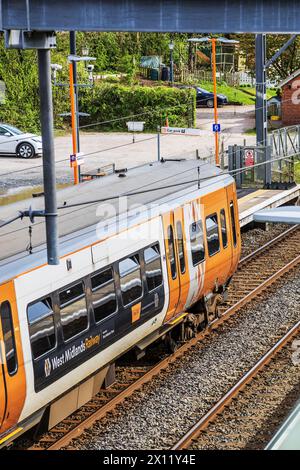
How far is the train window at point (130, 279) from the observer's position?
12.2 m

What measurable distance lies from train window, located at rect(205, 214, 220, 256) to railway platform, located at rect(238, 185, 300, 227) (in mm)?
7163

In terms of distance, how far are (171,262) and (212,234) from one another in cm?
176

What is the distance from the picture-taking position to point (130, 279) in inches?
488

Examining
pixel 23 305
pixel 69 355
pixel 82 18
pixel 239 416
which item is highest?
pixel 82 18

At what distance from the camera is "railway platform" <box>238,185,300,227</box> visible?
23031mm

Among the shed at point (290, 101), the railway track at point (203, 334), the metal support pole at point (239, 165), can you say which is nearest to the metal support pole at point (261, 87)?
the metal support pole at point (239, 165)

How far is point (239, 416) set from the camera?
1232 centimetres

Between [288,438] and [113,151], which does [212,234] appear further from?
[113,151]

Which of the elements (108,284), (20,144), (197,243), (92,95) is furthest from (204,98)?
(108,284)

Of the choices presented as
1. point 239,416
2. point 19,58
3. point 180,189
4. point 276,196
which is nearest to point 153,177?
point 180,189

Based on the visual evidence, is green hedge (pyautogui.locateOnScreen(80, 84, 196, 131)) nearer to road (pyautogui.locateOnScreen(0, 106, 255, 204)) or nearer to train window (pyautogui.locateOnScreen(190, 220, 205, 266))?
road (pyautogui.locateOnScreen(0, 106, 255, 204))

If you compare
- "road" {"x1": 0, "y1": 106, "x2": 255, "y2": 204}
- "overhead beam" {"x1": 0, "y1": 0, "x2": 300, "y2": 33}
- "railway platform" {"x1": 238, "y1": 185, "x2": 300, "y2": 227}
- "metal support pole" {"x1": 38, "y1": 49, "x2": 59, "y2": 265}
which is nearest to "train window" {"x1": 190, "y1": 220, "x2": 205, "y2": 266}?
"metal support pole" {"x1": 38, "y1": 49, "x2": 59, "y2": 265}
